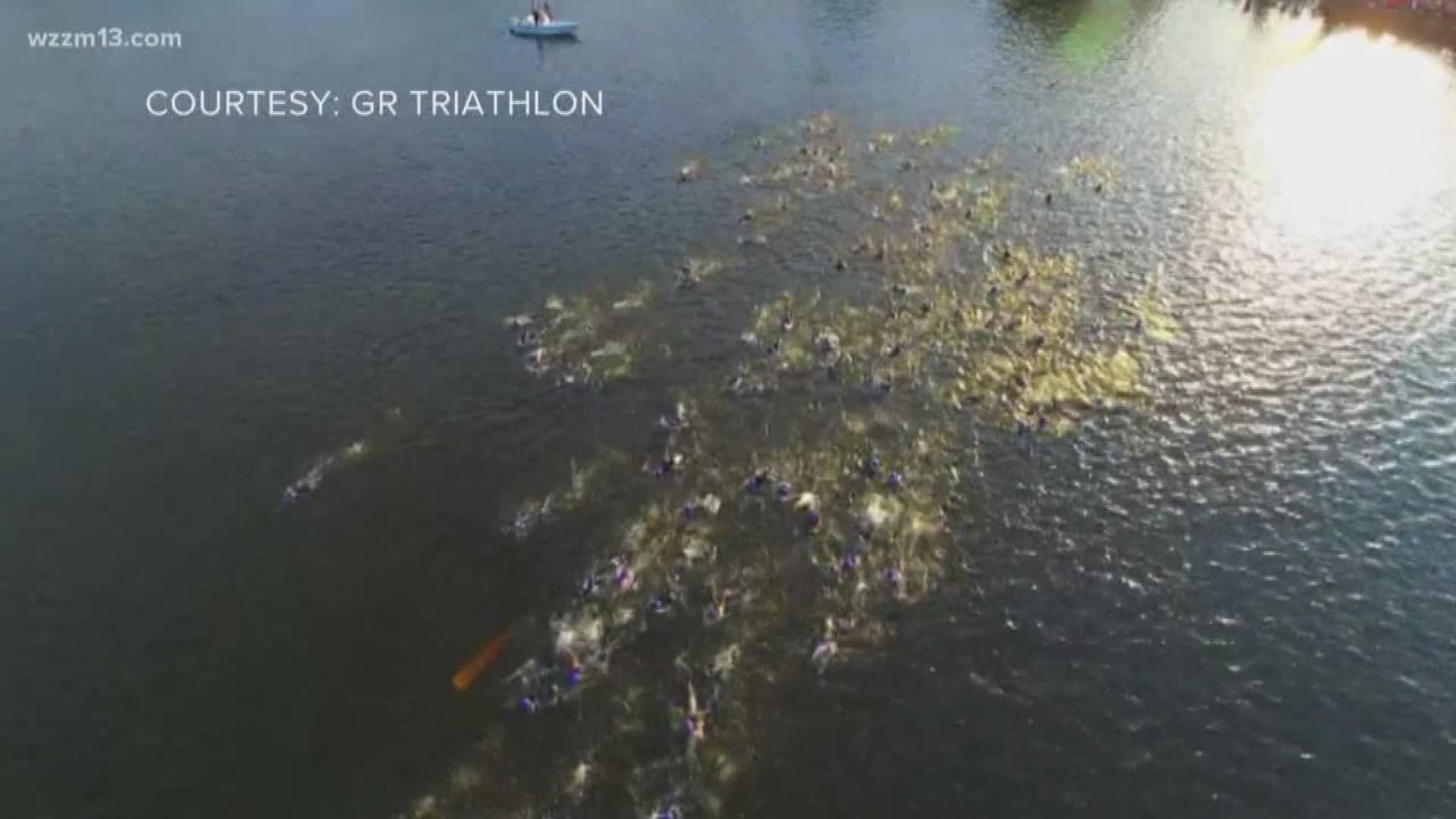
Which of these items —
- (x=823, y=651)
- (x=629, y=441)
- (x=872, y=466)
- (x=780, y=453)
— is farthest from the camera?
(x=629, y=441)

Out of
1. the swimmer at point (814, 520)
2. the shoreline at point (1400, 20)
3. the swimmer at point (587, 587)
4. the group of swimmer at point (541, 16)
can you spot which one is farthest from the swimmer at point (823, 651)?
the shoreline at point (1400, 20)

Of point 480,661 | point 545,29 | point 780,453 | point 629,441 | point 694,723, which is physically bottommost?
point 694,723

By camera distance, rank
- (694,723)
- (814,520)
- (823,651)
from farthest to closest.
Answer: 1. (814,520)
2. (823,651)
3. (694,723)

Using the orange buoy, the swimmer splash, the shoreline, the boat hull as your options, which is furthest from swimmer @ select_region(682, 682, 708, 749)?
the shoreline

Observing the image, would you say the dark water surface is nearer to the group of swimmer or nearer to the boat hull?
the boat hull

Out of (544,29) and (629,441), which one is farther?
(544,29)

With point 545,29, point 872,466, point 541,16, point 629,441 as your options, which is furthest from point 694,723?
point 541,16

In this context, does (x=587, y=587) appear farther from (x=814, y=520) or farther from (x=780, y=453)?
(x=780, y=453)

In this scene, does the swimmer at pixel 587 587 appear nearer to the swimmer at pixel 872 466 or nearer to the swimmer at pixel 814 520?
the swimmer at pixel 814 520
